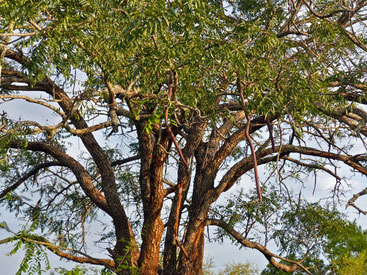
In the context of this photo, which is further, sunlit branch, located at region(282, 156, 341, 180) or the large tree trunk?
sunlit branch, located at region(282, 156, 341, 180)

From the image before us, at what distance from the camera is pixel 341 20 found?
9172 mm

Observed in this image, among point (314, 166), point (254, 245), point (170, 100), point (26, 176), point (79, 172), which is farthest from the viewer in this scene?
point (26, 176)

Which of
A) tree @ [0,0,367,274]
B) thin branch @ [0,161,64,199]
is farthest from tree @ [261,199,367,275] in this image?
thin branch @ [0,161,64,199]

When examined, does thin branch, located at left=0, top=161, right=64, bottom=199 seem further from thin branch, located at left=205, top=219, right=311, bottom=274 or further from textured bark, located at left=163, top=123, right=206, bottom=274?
thin branch, located at left=205, top=219, right=311, bottom=274

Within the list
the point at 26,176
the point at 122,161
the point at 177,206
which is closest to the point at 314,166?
the point at 177,206

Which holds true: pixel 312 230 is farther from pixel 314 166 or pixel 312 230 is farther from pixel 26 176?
pixel 26 176

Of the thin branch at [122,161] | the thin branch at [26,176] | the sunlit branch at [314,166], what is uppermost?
the thin branch at [122,161]

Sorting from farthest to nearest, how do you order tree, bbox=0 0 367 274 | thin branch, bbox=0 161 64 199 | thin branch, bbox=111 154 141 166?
thin branch, bbox=111 154 141 166 → thin branch, bbox=0 161 64 199 → tree, bbox=0 0 367 274

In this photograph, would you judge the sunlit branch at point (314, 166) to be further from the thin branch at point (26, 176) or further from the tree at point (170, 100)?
the thin branch at point (26, 176)

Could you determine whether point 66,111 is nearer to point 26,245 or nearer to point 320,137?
point 26,245

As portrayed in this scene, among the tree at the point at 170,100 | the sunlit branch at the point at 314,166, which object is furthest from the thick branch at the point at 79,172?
the sunlit branch at the point at 314,166

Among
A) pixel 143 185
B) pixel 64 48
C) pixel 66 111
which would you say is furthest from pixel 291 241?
pixel 64 48

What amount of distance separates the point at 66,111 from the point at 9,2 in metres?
2.52

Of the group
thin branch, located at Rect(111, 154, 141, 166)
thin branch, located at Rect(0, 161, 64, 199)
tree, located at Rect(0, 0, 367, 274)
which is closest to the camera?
tree, located at Rect(0, 0, 367, 274)
